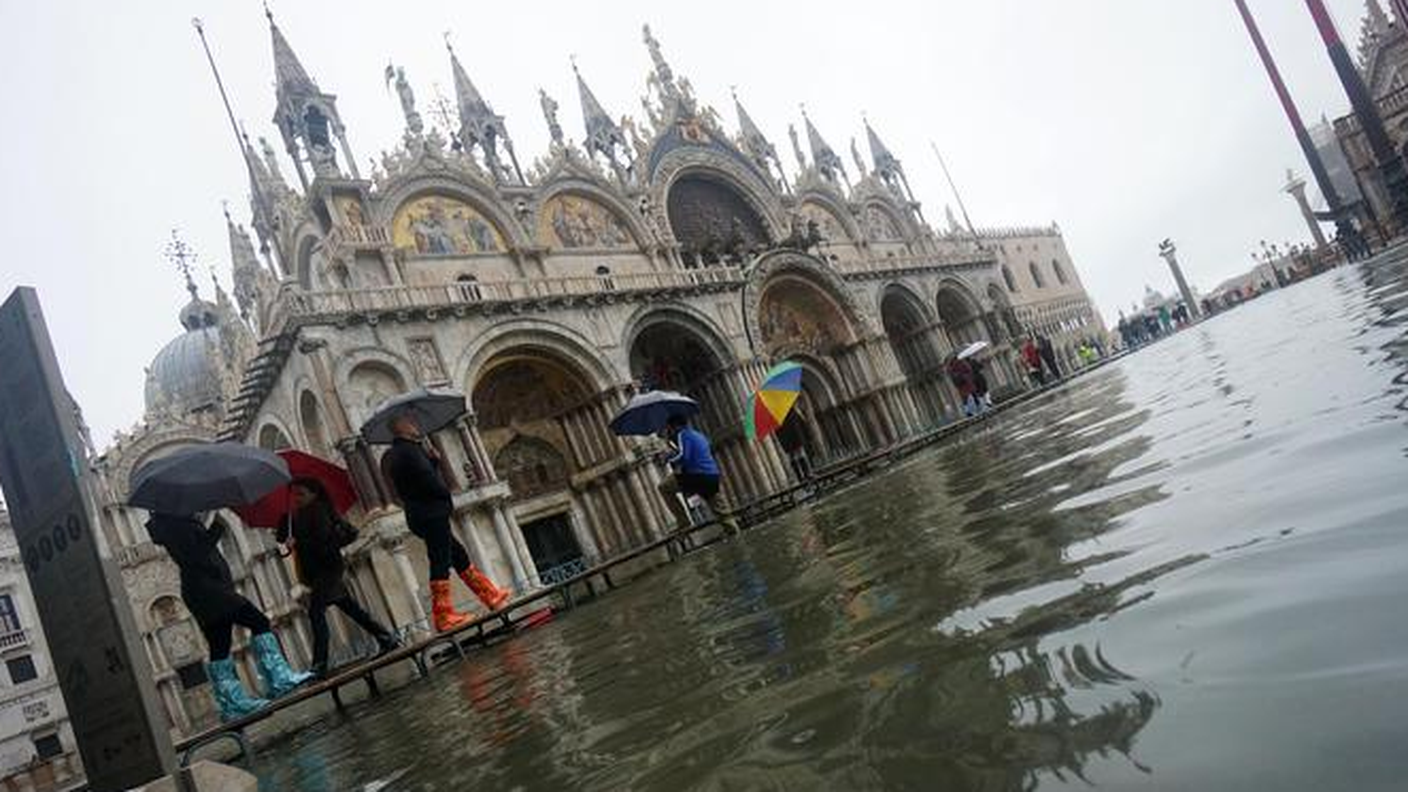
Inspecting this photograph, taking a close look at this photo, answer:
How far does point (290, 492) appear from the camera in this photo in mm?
8000

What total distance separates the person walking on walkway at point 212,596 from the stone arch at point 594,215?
1797 cm

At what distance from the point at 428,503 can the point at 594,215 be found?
19266 mm

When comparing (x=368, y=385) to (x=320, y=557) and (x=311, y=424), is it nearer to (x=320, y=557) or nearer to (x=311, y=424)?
(x=311, y=424)

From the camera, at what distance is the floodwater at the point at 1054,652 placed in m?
1.39

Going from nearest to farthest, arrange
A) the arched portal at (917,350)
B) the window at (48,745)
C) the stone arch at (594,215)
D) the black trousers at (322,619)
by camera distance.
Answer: the black trousers at (322,619) < the stone arch at (594,215) < the window at (48,745) < the arched portal at (917,350)

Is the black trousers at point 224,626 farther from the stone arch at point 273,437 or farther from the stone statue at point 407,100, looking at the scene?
the stone statue at point 407,100

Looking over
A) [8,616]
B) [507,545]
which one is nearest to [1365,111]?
[507,545]

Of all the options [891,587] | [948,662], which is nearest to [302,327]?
[891,587]

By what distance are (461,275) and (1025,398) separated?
14652 mm

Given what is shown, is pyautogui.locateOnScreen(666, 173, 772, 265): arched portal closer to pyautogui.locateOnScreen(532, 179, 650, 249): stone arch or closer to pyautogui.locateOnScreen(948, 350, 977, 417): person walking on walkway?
pyautogui.locateOnScreen(532, 179, 650, 249): stone arch

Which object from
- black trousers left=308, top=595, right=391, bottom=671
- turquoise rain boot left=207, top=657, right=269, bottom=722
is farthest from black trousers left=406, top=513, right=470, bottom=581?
turquoise rain boot left=207, top=657, right=269, bottom=722

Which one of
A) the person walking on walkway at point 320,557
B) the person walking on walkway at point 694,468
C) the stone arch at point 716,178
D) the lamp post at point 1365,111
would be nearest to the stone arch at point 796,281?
the stone arch at point 716,178

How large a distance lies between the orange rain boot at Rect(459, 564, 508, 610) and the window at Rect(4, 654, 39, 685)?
32577 mm

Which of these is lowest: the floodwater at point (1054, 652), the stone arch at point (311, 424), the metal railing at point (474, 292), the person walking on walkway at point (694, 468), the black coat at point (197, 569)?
the floodwater at point (1054, 652)
